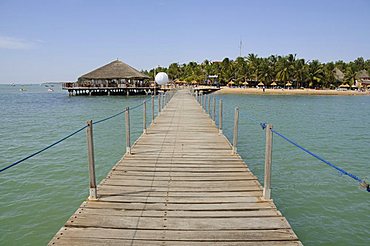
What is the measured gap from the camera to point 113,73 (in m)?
49.4

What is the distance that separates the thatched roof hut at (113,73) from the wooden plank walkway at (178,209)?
44.3m

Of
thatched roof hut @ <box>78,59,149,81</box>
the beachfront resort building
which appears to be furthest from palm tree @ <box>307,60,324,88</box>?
thatched roof hut @ <box>78,59,149,81</box>

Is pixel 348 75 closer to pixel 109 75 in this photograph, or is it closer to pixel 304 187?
pixel 109 75

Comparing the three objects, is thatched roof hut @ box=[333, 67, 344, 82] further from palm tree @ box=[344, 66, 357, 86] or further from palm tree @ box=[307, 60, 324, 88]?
palm tree @ box=[307, 60, 324, 88]

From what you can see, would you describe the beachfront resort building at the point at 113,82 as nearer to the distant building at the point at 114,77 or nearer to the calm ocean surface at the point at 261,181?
the distant building at the point at 114,77

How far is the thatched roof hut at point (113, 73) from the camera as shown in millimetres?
48809

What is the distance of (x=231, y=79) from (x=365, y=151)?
63.8 metres

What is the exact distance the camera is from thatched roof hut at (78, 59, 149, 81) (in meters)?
48.8

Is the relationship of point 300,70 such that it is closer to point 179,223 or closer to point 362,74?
point 362,74

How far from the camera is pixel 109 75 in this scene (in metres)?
49.2

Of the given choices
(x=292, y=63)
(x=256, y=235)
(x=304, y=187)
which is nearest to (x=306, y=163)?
(x=304, y=187)

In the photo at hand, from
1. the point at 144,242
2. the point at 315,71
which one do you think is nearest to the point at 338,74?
the point at 315,71

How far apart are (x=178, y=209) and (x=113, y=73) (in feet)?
158

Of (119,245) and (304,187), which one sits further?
(304,187)
